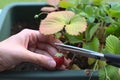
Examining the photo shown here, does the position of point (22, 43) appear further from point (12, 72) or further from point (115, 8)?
point (115, 8)

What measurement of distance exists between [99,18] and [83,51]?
0.11 m

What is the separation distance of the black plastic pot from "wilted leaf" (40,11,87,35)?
7 cm

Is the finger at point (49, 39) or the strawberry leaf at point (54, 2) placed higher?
the strawberry leaf at point (54, 2)

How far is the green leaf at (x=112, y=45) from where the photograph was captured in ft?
1.59

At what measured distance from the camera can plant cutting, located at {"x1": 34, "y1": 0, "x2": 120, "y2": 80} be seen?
488 millimetres

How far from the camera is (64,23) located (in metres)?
0.53

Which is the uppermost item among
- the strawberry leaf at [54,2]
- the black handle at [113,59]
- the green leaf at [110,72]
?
the strawberry leaf at [54,2]

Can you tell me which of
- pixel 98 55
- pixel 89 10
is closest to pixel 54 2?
pixel 89 10

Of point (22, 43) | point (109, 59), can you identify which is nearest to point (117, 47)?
point (109, 59)

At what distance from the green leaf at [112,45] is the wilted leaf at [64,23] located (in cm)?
5

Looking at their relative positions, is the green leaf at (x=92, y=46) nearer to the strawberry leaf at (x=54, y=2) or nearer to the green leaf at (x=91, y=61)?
the green leaf at (x=91, y=61)

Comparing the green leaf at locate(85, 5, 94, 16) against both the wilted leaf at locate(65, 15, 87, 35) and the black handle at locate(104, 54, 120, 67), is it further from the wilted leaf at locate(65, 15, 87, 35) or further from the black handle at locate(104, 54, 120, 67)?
the black handle at locate(104, 54, 120, 67)

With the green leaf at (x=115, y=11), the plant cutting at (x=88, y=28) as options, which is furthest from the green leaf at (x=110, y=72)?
the green leaf at (x=115, y=11)

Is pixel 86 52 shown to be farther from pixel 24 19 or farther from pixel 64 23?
pixel 24 19
